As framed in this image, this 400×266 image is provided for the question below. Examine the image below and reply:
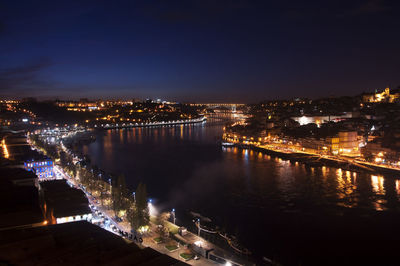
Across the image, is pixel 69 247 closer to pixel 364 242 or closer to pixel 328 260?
pixel 328 260

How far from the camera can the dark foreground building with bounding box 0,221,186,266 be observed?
2.10 m

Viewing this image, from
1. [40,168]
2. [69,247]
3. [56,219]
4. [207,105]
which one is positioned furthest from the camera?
[207,105]

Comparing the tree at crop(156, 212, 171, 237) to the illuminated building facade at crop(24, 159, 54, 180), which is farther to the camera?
the illuminated building facade at crop(24, 159, 54, 180)

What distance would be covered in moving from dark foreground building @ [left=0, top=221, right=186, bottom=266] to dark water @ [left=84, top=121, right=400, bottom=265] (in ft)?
6.63

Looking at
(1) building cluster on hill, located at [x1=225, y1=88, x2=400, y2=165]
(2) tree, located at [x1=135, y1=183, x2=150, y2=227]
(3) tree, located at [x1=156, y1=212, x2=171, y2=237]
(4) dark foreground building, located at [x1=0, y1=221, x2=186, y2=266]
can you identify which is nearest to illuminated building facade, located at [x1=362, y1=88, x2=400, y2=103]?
(1) building cluster on hill, located at [x1=225, y1=88, x2=400, y2=165]

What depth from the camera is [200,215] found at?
497cm

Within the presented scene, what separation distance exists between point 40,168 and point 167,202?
3163mm

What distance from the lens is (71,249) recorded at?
2.31 metres

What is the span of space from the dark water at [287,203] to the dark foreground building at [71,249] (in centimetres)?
202

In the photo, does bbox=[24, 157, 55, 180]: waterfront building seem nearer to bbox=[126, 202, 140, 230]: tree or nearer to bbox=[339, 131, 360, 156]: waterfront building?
bbox=[126, 202, 140, 230]: tree

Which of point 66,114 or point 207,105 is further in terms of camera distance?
point 207,105

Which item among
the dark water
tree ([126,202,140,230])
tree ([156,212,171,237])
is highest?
tree ([126,202,140,230])

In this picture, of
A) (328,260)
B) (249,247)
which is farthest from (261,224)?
(328,260)

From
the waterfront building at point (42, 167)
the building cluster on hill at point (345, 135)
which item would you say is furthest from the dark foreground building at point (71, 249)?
the building cluster on hill at point (345, 135)
